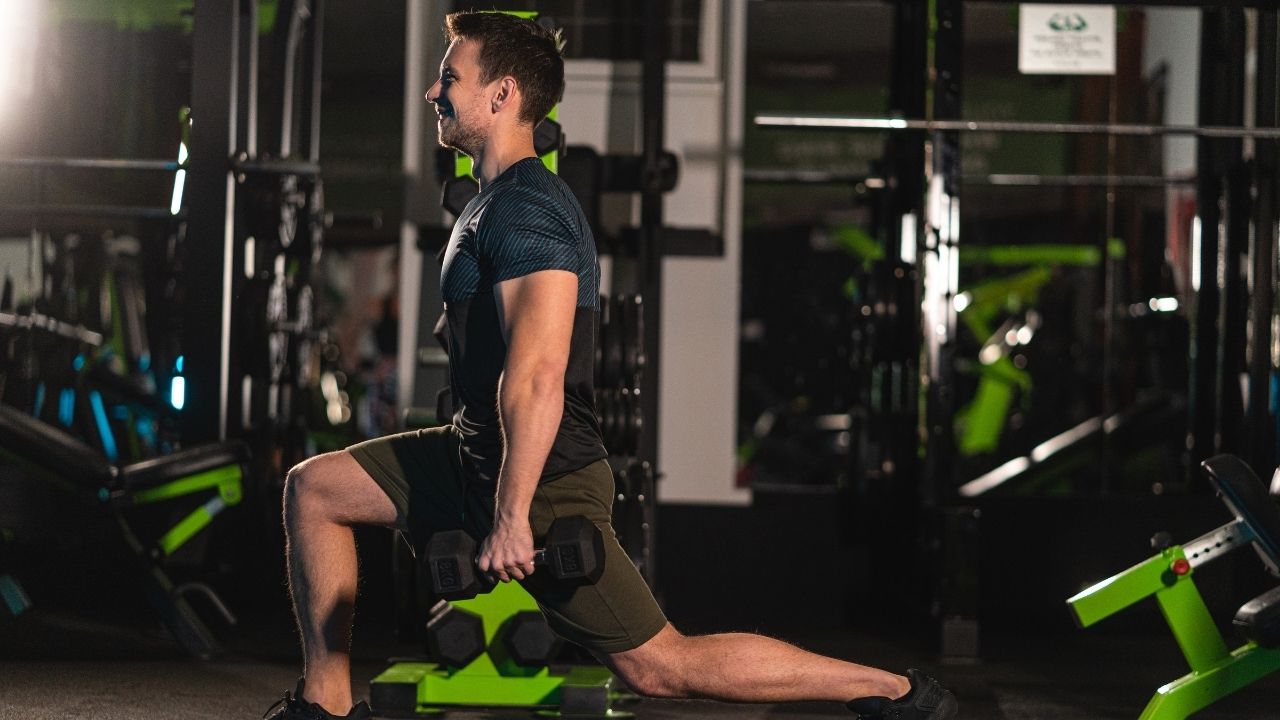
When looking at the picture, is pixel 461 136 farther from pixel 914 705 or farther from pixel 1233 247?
pixel 1233 247

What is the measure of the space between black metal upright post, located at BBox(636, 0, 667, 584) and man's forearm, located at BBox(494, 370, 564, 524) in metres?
1.87

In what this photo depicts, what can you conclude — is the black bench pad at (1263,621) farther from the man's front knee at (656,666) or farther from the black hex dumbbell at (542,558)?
the black hex dumbbell at (542,558)

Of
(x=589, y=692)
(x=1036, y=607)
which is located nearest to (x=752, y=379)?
(x=1036, y=607)

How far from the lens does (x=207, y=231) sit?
4.53 m

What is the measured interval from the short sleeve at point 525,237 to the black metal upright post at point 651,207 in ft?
5.93

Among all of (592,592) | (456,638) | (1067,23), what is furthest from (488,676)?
(1067,23)

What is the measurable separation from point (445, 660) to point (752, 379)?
5213 millimetres

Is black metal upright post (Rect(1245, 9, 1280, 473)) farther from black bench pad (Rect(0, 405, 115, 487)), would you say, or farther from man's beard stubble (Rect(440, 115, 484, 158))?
black bench pad (Rect(0, 405, 115, 487))

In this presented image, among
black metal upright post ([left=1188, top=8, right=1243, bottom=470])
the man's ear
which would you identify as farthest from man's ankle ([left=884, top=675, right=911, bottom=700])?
black metal upright post ([left=1188, top=8, right=1243, bottom=470])

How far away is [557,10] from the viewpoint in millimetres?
4938

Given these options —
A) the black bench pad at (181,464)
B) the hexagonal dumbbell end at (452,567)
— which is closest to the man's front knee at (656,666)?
the hexagonal dumbbell end at (452,567)

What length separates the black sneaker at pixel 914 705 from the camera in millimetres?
2473

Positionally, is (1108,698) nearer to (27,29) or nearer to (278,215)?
(278,215)

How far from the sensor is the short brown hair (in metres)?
2.36
